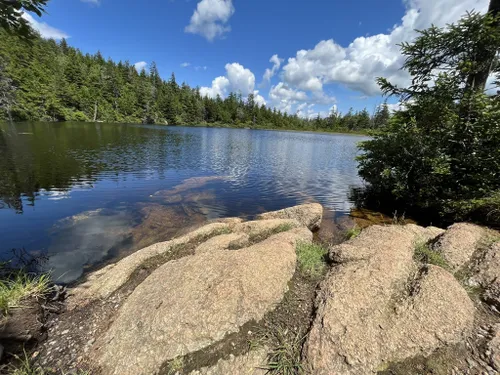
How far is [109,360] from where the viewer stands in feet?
10.5

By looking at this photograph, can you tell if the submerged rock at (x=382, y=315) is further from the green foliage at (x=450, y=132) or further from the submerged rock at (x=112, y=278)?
the green foliage at (x=450, y=132)

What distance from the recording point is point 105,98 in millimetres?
82438

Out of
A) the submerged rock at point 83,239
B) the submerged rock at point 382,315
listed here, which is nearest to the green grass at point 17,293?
the submerged rock at point 83,239

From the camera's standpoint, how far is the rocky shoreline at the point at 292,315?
2979mm

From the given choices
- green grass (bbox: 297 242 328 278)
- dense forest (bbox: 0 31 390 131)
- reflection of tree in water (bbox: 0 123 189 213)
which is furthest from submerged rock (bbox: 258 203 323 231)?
dense forest (bbox: 0 31 390 131)

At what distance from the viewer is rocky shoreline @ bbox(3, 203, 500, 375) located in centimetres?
298

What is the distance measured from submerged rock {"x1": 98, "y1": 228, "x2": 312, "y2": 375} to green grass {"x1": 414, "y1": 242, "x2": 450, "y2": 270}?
267 cm

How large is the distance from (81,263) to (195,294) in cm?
507

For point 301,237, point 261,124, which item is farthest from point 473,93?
point 261,124

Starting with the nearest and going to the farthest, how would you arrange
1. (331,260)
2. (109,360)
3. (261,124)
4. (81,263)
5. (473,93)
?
(109,360) < (331,260) < (81,263) < (473,93) < (261,124)

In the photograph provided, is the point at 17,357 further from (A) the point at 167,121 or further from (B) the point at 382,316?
(A) the point at 167,121

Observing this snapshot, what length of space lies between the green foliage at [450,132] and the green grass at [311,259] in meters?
6.32

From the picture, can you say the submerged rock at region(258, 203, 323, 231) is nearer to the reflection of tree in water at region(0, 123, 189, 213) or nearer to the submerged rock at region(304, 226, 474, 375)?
the submerged rock at region(304, 226, 474, 375)

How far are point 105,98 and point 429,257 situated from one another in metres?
101
